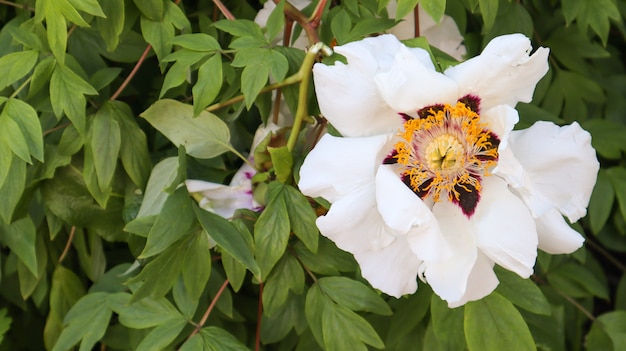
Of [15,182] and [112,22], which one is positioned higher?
[112,22]

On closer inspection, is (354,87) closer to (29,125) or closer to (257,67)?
(257,67)

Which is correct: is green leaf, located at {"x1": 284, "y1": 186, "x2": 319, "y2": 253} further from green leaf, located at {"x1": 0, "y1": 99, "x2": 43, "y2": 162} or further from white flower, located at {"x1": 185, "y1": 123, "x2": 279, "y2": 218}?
green leaf, located at {"x1": 0, "y1": 99, "x2": 43, "y2": 162}

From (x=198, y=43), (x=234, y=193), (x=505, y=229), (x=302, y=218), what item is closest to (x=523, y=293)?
(x=505, y=229)

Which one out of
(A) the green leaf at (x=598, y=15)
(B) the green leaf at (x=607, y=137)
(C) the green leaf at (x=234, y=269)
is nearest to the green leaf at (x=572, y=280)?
(B) the green leaf at (x=607, y=137)

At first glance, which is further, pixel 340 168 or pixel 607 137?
pixel 607 137

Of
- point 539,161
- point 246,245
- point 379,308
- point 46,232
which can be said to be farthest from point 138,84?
point 539,161

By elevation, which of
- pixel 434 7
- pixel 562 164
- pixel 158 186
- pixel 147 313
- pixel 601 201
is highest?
pixel 434 7
